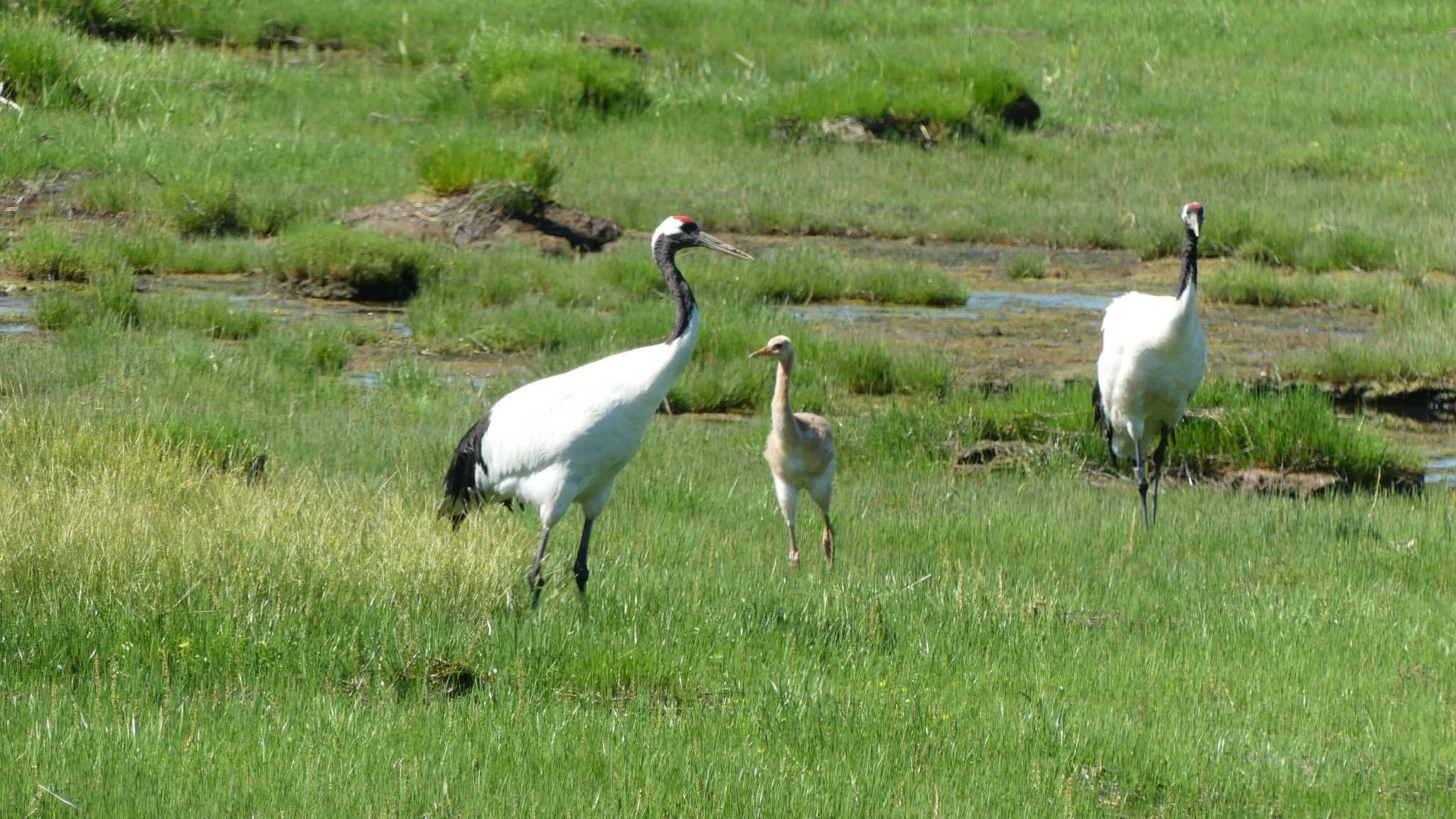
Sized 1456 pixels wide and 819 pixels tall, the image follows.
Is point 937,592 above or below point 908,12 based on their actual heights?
below

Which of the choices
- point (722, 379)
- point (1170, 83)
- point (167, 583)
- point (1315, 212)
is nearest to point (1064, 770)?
point (167, 583)

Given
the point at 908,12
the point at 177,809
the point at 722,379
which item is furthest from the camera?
the point at 908,12

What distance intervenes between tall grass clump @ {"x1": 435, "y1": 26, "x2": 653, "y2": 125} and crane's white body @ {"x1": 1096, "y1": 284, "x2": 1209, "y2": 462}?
12.2m

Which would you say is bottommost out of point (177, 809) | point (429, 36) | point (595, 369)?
point (177, 809)

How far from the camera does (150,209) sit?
15312 millimetres

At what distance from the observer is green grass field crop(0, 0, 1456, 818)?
16.3 ft

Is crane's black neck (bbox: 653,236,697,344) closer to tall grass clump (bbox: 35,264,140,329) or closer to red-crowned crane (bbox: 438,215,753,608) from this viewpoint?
red-crowned crane (bbox: 438,215,753,608)

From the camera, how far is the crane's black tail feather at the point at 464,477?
7324 millimetres

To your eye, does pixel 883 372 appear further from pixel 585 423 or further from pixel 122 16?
pixel 122 16

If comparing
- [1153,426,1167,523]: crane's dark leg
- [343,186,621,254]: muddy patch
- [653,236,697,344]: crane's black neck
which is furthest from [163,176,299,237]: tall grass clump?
[653,236,697,344]: crane's black neck

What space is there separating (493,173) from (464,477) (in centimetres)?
855

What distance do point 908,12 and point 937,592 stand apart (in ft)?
78.4

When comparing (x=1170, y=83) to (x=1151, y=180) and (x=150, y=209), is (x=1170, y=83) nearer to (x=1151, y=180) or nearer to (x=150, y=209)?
(x=1151, y=180)

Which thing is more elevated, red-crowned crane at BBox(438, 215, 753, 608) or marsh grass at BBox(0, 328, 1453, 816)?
red-crowned crane at BBox(438, 215, 753, 608)
